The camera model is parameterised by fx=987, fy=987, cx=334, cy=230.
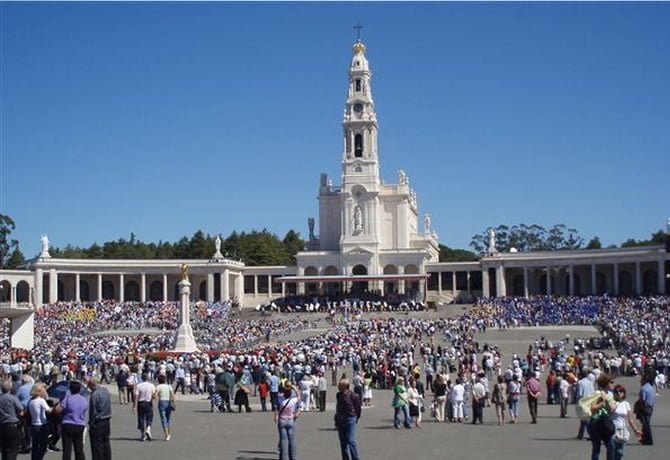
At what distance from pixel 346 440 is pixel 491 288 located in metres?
71.1

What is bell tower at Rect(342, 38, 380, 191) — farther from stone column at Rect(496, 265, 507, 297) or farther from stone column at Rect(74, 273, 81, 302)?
stone column at Rect(74, 273, 81, 302)

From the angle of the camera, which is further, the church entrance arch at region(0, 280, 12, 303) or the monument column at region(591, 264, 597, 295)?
the church entrance arch at region(0, 280, 12, 303)

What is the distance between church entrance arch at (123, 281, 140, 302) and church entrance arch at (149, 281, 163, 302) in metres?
1.23

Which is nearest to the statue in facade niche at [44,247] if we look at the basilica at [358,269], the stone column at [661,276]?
the basilica at [358,269]

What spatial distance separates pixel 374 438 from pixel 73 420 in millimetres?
7101

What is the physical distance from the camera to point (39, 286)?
83.1m

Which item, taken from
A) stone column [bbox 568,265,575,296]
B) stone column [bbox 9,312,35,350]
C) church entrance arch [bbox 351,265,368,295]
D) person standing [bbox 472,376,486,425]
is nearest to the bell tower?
church entrance arch [bbox 351,265,368,295]

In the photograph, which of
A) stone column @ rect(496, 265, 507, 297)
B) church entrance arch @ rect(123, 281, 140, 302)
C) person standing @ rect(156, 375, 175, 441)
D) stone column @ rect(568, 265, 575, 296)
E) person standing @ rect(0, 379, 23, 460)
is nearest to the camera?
person standing @ rect(0, 379, 23, 460)

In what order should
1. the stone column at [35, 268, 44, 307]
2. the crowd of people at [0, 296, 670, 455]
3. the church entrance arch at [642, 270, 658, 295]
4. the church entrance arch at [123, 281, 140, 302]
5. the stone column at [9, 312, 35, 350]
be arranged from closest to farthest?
the crowd of people at [0, 296, 670, 455]
the stone column at [9, 312, 35, 350]
the church entrance arch at [642, 270, 658, 295]
the stone column at [35, 268, 44, 307]
the church entrance arch at [123, 281, 140, 302]

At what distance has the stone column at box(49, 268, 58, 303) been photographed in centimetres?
8294

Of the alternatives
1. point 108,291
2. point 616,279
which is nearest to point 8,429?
point 616,279

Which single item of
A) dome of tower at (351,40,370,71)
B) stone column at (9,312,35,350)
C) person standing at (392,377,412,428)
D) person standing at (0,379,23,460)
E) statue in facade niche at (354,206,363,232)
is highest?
dome of tower at (351,40,370,71)

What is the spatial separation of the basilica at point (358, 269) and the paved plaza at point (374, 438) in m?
58.1

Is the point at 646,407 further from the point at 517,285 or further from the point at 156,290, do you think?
the point at 156,290
